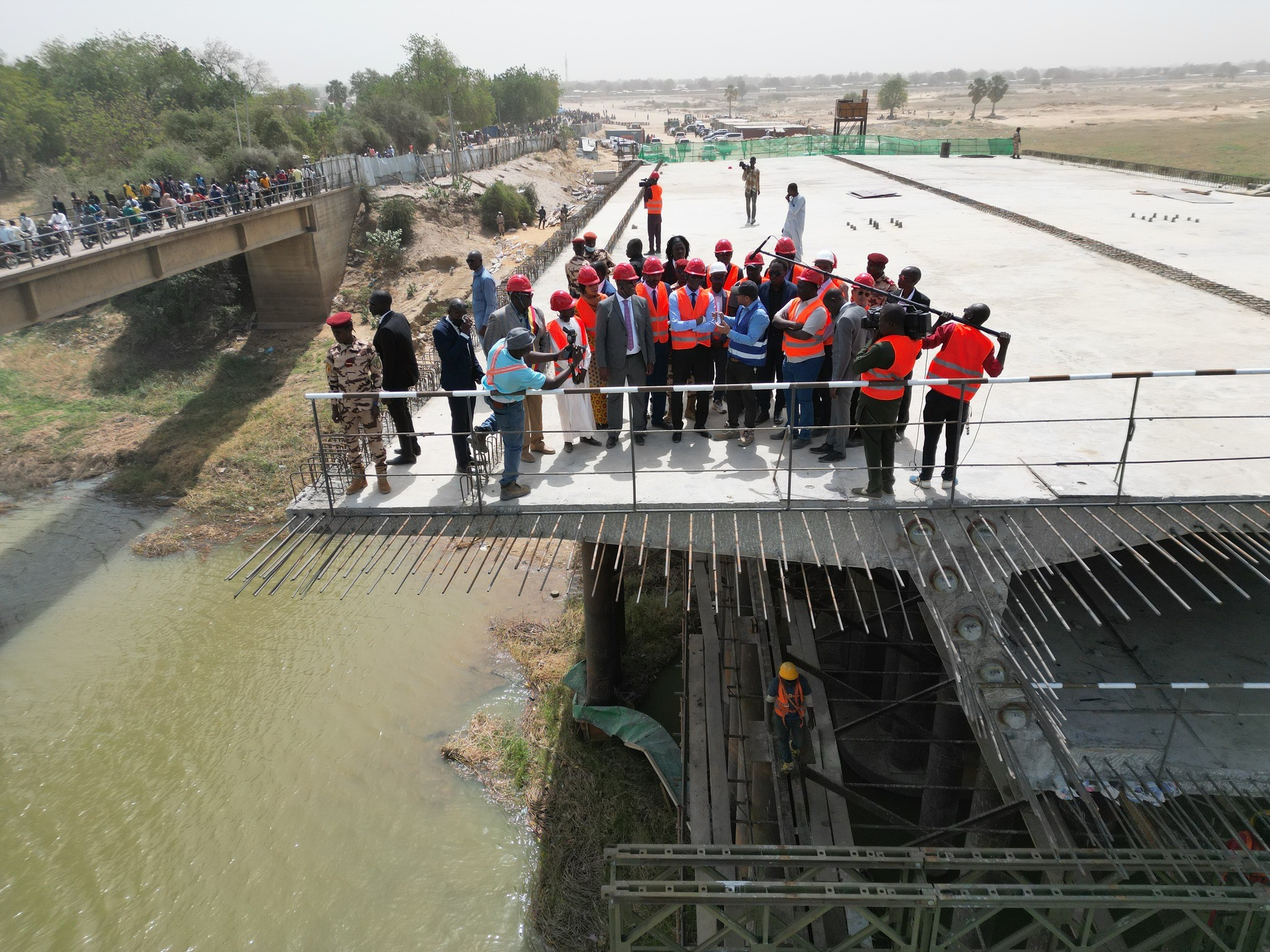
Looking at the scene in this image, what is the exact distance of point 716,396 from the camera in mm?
9523

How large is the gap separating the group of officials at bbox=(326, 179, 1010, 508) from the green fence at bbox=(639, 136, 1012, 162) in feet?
129

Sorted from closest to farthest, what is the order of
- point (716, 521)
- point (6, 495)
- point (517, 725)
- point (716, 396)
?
point (716, 521) → point (716, 396) → point (517, 725) → point (6, 495)

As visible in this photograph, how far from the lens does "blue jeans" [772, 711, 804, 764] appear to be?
843cm

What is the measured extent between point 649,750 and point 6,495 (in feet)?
68.4

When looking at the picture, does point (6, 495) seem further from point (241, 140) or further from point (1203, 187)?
point (1203, 187)

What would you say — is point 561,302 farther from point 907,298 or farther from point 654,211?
point 654,211

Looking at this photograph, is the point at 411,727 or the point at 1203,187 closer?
the point at 411,727

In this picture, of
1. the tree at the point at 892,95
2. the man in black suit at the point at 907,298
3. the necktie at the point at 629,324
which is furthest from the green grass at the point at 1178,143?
the necktie at the point at 629,324

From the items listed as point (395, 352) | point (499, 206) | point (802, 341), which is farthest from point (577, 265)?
point (499, 206)

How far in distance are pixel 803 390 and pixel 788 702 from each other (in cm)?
312

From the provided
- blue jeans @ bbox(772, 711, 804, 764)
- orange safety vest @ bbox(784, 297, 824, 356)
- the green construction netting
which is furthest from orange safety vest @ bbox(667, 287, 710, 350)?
the green construction netting

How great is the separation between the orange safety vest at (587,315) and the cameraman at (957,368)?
333 centimetres

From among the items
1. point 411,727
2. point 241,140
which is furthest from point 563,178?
point 411,727

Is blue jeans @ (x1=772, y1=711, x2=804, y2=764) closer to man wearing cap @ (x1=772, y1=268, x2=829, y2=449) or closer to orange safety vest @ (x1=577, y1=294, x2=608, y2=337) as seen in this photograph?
man wearing cap @ (x1=772, y1=268, x2=829, y2=449)
